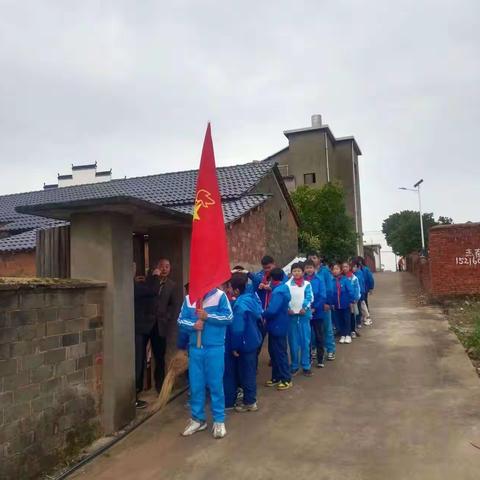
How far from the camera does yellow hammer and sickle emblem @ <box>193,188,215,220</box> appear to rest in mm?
5155

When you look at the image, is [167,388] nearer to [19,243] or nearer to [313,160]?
[19,243]

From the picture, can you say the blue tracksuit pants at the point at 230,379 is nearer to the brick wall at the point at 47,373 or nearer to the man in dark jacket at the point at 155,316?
the man in dark jacket at the point at 155,316

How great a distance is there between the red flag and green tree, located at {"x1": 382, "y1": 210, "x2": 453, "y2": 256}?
40.6m

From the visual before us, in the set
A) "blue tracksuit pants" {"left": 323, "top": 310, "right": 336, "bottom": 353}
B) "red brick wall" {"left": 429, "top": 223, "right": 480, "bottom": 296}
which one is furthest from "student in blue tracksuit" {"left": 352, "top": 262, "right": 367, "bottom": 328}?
"red brick wall" {"left": 429, "top": 223, "right": 480, "bottom": 296}

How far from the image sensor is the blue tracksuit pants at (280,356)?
6.25 metres

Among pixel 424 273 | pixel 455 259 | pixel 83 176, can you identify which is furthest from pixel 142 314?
pixel 83 176

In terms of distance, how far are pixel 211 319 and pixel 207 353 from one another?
1.14 feet

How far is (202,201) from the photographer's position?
517 centimetres

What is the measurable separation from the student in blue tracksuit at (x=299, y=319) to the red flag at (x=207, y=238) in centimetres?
188

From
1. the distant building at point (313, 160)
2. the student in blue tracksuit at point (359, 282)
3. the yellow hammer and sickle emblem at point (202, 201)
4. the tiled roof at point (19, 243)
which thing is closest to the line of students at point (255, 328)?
the yellow hammer and sickle emblem at point (202, 201)

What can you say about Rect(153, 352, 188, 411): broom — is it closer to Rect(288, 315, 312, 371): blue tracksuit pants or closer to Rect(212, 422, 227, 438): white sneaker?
Rect(212, 422, 227, 438): white sneaker

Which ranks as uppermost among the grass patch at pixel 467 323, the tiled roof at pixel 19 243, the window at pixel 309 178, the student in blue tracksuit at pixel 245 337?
the window at pixel 309 178

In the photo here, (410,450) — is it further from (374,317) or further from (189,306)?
(374,317)

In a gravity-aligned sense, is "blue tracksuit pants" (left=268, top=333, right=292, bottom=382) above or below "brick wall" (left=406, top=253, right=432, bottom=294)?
below
